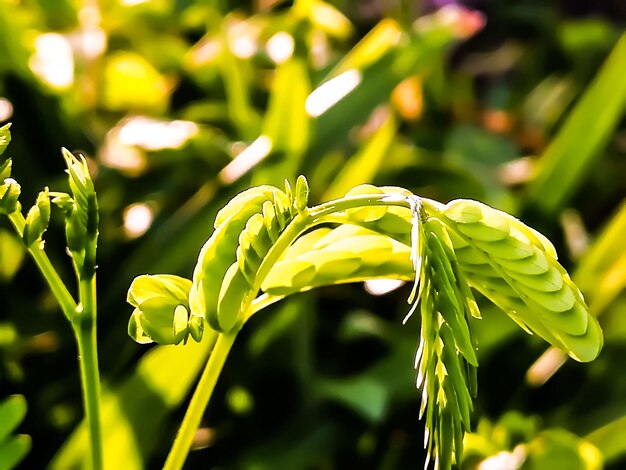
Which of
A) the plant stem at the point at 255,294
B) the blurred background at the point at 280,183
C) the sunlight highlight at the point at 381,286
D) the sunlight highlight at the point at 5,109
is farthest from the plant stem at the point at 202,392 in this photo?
the sunlight highlight at the point at 5,109

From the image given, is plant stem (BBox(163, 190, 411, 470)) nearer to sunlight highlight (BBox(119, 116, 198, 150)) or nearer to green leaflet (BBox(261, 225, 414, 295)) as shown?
green leaflet (BBox(261, 225, 414, 295))

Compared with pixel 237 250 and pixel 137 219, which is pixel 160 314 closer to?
pixel 237 250

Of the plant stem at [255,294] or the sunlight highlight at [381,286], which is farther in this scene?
the sunlight highlight at [381,286]

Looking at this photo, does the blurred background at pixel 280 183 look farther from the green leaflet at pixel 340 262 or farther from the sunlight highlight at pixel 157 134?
the green leaflet at pixel 340 262

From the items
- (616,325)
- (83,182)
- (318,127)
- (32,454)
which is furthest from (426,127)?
(83,182)

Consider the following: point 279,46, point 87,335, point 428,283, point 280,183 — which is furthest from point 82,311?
point 279,46
